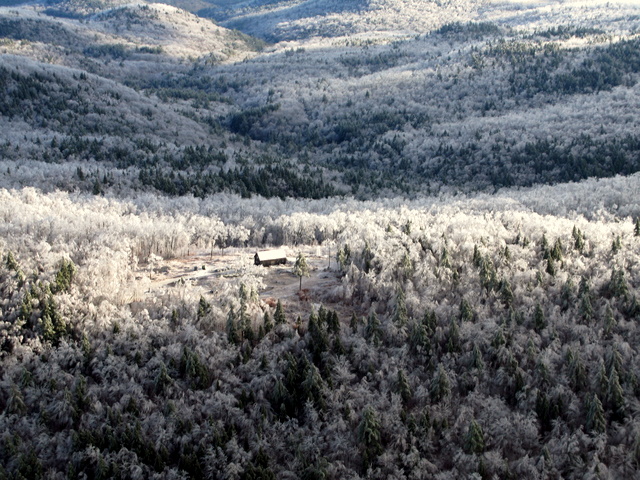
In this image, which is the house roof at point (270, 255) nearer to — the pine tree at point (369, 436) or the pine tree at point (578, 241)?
the pine tree at point (369, 436)

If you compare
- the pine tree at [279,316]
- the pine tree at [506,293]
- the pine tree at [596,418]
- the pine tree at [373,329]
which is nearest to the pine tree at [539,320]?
the pine tree at [506,293]

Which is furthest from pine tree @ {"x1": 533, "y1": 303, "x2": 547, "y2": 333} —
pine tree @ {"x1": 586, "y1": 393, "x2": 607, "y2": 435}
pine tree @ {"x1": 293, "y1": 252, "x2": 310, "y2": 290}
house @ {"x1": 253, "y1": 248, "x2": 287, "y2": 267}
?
house @ {"x1": 253, "y1": 248, "x2": 287, "y2": 267}

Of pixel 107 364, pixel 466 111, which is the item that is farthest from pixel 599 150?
pixel 107 364

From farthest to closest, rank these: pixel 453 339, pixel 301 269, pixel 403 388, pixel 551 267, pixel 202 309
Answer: pixel 301 269 < pixel 551 267 < pixel 202 309 < pixel 453 339 < pixel 403 388

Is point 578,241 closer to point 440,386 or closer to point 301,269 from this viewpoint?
point 440,386

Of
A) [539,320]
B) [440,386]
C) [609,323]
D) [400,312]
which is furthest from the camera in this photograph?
[400,312]

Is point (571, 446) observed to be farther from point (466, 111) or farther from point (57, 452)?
point (466, 111)

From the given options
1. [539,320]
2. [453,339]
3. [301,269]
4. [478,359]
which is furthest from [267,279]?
[539,320]

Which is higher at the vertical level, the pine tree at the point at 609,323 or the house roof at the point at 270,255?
the house roof at the point at 270,255

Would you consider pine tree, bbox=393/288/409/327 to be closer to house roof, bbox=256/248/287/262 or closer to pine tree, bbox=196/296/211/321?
pine tree, bbox=196/296/211/321
